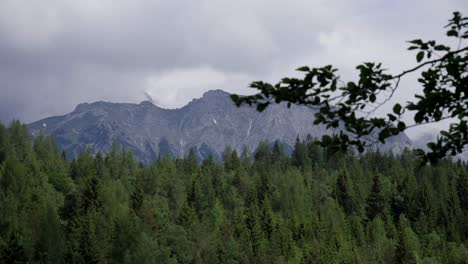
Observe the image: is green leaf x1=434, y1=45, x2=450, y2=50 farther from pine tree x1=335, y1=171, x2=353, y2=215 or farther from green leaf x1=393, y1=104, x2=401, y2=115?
pine tree x1=335, y1=171, x2=353, y2=215

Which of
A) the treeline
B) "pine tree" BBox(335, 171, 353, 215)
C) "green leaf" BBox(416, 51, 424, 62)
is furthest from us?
"pine tree" BBox(335, 171, 353, 215)

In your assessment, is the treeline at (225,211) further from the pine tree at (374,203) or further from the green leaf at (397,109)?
the green leaf at (397,109)

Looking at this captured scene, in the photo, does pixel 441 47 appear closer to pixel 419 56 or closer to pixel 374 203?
pixel 419 56

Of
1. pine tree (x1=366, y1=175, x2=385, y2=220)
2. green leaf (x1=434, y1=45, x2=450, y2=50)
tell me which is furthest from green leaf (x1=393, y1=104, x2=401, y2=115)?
pine tree (x1=366, y1=175, x2=385, y2=220)

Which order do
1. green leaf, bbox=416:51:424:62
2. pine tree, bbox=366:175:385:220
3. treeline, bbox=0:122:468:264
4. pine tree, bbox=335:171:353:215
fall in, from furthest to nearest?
pine tree, bbox=335:171:353:215
pine tree, bbox=366:175:385:220
treeline, bbox=0:122:468:264
green leaf, bbox=416:51:424:62

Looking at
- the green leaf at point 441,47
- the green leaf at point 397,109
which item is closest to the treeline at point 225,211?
the green leaf at point 441,47

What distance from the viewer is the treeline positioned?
6444 cm

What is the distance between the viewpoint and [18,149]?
12975 cm

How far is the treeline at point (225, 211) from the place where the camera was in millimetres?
64438

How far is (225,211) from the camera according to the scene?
11356 cm

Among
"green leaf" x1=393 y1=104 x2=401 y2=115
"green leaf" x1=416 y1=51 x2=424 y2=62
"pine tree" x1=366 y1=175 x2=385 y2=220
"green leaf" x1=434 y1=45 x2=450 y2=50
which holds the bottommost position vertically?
Answer: "pine tree" x1=366 y1=175 x2=385 y2=220

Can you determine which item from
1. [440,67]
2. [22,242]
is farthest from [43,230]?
[440,67]

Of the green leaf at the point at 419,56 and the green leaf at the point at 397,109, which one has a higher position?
the green leaf at the point at 419,56

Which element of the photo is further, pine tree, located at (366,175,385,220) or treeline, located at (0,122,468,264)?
pine tree, located at (366,175,385,220)
